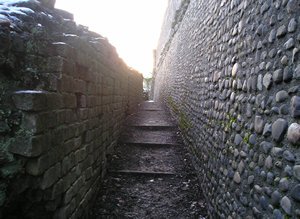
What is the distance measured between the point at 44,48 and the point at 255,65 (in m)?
1.97

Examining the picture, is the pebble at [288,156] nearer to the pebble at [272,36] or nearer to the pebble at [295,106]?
the pebble at [295,106]

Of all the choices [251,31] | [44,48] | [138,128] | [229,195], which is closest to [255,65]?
[251,31]

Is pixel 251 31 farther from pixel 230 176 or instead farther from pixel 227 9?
pixel 230 176

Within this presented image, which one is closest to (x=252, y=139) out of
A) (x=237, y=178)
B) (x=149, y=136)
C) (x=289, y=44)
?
(x=237, y=178)

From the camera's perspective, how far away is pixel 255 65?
1.83 m

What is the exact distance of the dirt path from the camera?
2998mm

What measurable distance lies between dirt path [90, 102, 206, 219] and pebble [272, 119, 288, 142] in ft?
6.35

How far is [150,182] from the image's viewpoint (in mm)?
3723

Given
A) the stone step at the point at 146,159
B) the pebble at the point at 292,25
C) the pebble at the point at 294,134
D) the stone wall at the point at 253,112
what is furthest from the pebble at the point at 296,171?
the stone step at the point at 146,159

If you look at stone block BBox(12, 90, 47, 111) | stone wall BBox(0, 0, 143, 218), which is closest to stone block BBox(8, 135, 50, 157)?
stone wall BBox(0, 0, 143, 218)

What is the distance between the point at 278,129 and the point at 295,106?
22 cm

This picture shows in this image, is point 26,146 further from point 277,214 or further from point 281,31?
point 281,31

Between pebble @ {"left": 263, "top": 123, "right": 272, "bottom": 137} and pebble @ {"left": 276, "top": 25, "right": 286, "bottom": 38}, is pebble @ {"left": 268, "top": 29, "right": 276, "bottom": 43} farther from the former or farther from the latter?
pebble @ {"left": 263, "top": 123, "right": 272, "bottom": 137}

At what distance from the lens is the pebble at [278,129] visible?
1.39m
